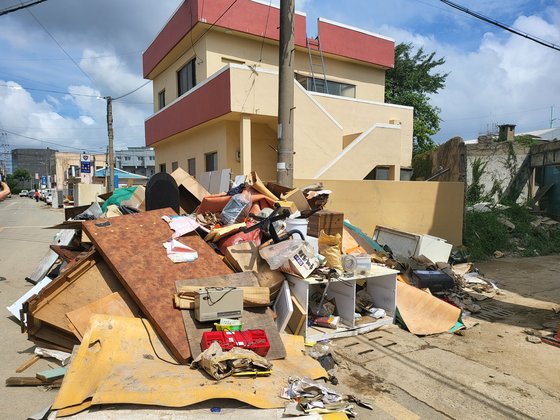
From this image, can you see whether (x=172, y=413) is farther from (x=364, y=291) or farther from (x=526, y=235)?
(x=526, y=235)

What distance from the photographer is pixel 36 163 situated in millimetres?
85000

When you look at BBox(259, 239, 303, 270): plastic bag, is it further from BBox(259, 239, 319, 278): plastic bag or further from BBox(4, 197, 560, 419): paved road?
BBox(4, 197, 560, 419): paved road

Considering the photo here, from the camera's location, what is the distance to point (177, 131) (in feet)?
40.6

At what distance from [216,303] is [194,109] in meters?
8.48

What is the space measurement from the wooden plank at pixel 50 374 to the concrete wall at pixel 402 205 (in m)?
5.59

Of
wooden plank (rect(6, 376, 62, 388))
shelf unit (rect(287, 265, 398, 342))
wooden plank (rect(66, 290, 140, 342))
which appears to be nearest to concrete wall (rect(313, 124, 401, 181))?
shelf unit (rect(287, 265, 398, 342))

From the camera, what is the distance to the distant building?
7456 centimetres

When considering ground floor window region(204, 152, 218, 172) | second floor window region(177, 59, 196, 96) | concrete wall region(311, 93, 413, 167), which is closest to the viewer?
ground floor window region(204, 152, 218, 172)

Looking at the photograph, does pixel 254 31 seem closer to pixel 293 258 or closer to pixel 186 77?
pixel 186 77

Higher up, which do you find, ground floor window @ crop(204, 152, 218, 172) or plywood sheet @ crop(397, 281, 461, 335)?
ground floor window @ crop(204, 152, 218, 172)

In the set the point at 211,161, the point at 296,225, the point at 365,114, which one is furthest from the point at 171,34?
the point at 296,225

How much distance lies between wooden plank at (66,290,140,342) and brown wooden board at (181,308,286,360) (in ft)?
2.33

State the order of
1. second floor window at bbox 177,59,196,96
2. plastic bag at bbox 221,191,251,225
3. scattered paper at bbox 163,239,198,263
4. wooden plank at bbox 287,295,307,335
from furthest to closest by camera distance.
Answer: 1. second floor window at bbox 177,59,196,96
2. plastic bag at bbox 221,191,251,225
3. scattered paper at bbox 163,239,198,263
4. wooden plank at bbox 287,295,307,335

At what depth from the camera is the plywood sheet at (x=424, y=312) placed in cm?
483
